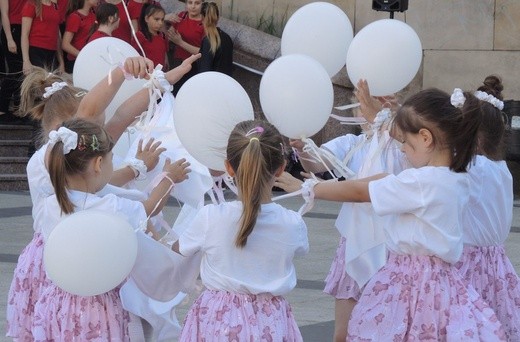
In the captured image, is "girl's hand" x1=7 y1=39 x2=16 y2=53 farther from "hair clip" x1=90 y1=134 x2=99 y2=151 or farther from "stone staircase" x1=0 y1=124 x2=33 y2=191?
"hair clip" x1=90 y1=134 x2=99 y2=151

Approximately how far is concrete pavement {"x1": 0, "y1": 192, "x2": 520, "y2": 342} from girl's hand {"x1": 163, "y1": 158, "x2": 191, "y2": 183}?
1827mm

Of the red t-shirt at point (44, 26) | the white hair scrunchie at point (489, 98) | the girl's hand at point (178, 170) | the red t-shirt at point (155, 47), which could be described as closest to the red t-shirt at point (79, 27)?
the red t-shirt at point (44, 26)

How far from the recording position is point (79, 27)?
12.6 metres

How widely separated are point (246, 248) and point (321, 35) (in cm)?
148

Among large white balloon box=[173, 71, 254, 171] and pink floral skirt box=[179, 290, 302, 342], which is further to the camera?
large white balloon box=[173, 71, 254, 171]

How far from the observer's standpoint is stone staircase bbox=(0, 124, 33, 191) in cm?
1288

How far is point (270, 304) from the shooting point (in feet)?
14.8

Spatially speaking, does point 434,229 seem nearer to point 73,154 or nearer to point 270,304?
point 270,304

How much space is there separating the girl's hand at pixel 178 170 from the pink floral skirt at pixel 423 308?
0.91 metres

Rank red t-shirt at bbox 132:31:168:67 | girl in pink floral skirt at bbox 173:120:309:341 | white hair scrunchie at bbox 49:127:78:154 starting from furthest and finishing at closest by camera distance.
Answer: red t-shirt at bbox 132:31:168:67 < white hair scrunchie at bbox 49:127:78:154 < girl in pink floral skirt at bbox 173:120:309:341

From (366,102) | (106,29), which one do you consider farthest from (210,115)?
(106,29)

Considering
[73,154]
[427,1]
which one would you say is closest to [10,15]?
[427,1]

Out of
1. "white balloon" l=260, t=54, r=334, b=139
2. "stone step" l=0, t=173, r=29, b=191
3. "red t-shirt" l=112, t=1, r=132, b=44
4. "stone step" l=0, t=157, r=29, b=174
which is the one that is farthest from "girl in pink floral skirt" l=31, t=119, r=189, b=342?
"stone step" l=0, t=157, r=29, b=174

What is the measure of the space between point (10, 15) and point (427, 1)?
5.12m
